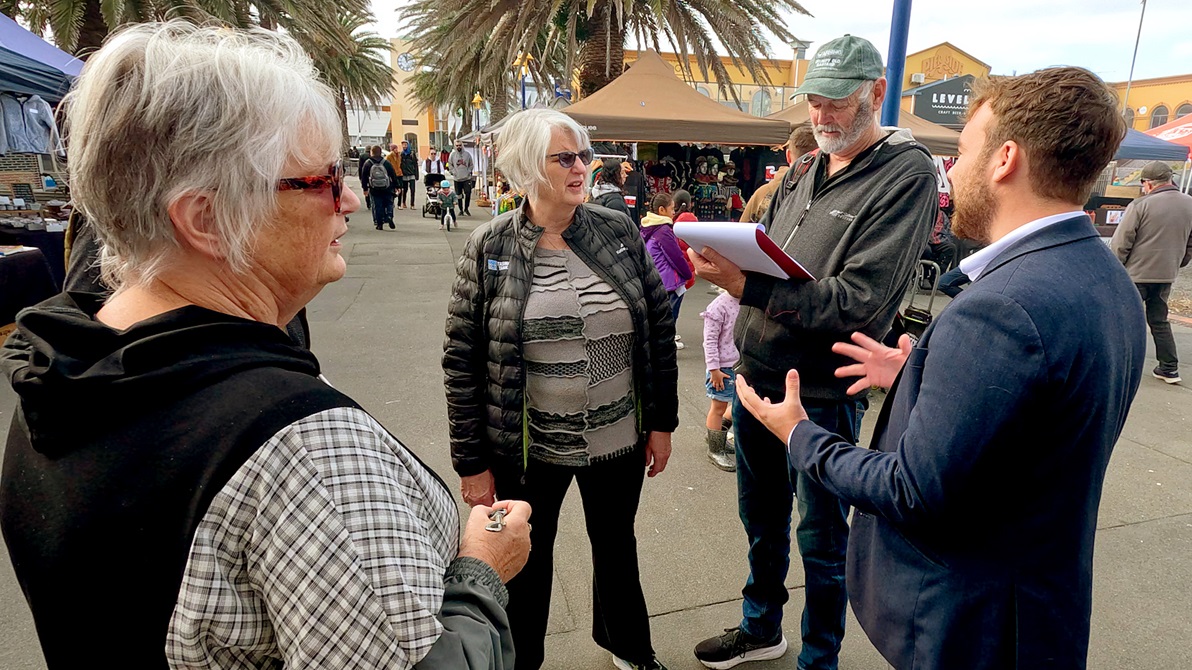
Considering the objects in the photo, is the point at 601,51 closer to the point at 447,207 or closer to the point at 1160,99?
the point at 447,207

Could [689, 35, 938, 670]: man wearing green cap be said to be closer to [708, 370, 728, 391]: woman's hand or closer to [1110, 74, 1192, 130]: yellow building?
[708, 370, 728, 391]: woman's hand

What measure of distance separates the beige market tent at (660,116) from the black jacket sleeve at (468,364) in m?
6.79

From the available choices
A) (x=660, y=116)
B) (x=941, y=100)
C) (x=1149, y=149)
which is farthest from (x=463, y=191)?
(x=1149, y=149)

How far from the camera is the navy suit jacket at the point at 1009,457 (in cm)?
119

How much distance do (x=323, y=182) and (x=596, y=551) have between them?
174 centimetres

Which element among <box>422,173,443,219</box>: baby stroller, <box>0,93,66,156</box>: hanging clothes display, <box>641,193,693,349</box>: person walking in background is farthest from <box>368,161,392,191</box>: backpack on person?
<box>641,193,693,349</box>: person walking in background

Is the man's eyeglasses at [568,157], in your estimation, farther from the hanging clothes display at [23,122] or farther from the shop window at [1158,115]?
the shop window at [1158,115]

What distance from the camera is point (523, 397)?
2184mm

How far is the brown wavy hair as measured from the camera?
126cm

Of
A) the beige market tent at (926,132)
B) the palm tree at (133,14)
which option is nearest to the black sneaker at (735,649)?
the palm tree at (133,14)

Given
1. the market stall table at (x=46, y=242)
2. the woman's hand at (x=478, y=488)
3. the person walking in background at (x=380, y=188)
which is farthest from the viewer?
the person walking in background at (x=380, y=188)

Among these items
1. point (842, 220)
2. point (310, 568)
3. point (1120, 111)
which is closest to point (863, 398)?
point (842, 220)

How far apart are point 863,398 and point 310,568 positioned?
1.93 m

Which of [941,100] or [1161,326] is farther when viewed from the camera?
[941,100]
